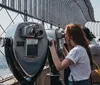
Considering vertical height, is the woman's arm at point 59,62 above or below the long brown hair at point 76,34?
below

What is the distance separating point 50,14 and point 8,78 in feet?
10.0

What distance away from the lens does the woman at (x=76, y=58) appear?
123 inches

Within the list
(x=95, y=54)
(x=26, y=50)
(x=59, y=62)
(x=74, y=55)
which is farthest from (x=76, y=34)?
(x=95, y=54)

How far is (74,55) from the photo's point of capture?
10.2 ft

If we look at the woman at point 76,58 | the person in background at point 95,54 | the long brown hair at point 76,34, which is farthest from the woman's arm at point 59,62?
the person in background at point 95,54

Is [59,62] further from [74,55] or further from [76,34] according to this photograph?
[76,34]

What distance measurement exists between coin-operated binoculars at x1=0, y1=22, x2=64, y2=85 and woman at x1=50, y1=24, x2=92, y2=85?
0.43ft

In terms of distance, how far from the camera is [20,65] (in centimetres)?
298

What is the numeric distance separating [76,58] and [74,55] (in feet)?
0.11

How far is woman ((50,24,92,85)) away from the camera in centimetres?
312

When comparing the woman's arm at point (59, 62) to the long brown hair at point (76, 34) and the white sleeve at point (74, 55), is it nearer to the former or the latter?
the white sleeve at point (74, 55)

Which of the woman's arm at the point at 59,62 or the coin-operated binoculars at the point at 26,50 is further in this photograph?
the woman's arm at the point at 59,62

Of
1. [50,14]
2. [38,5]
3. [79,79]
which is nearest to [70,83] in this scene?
[79,79]

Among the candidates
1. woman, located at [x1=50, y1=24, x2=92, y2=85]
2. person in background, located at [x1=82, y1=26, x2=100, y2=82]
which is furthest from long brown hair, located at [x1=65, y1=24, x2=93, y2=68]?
person in background, located at [x1=82, y1=26, x2=100, y2=82]
